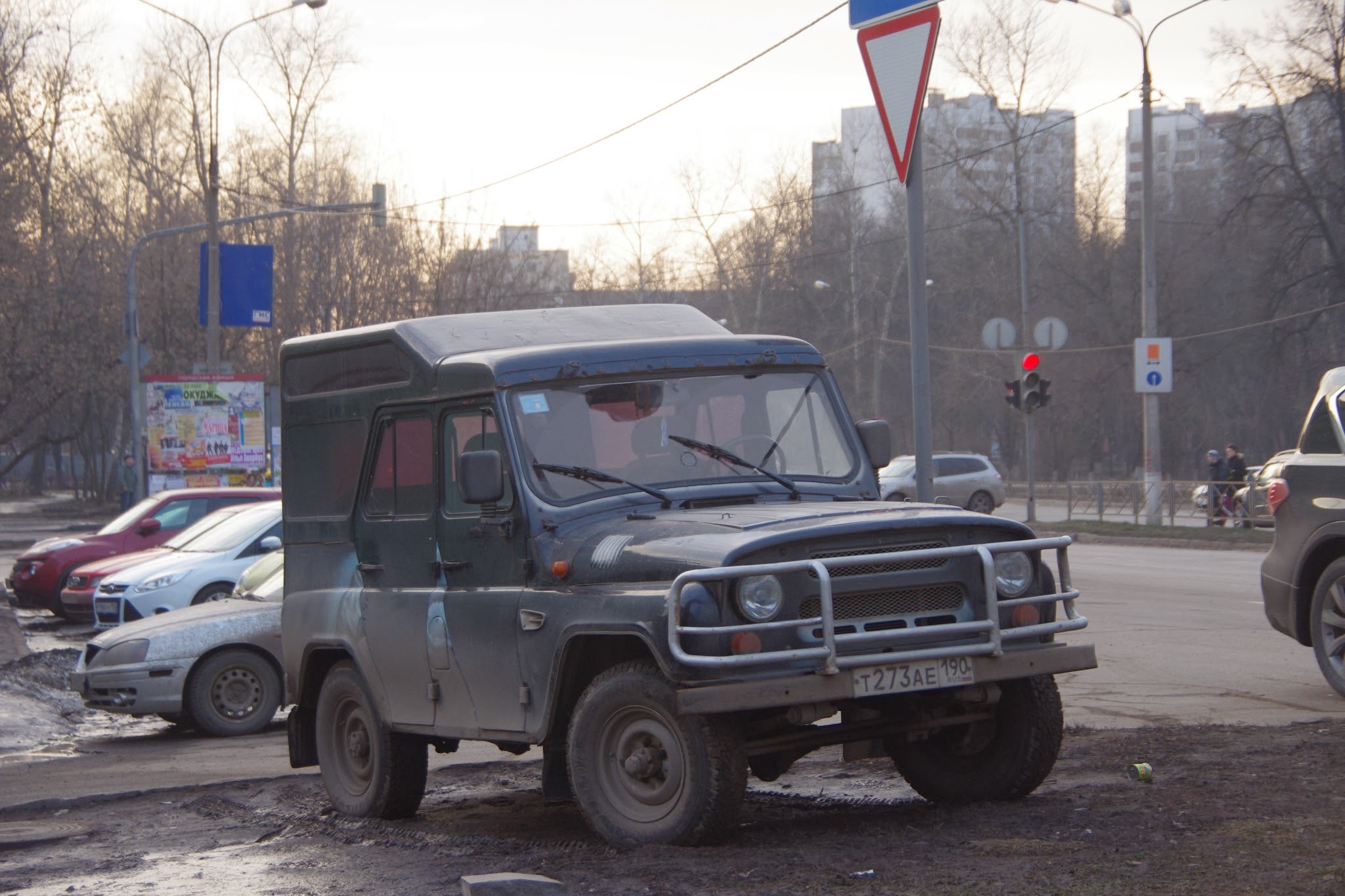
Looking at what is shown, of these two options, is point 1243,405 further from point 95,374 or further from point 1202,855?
point 1202,855

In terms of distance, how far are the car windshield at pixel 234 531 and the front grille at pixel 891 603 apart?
10.6 m

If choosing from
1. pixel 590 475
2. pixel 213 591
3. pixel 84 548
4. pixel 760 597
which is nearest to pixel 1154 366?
pixel 84 548

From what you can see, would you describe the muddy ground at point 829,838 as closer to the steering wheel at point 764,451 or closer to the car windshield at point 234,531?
the steering wheel at point 764,451

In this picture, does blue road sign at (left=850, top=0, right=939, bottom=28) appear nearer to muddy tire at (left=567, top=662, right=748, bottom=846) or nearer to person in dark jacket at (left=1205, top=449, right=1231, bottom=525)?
muddy tire at (left=567, top=662, right=748, bottom=846)

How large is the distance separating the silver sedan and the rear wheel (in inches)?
1198

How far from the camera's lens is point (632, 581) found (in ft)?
18.7

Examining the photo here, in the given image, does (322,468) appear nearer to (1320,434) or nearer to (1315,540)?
(1315,540)

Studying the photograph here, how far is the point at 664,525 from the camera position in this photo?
5.93 meters

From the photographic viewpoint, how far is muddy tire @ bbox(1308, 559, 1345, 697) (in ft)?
30.1

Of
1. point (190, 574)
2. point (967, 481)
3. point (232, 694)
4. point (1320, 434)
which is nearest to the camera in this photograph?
point (1320, 434)

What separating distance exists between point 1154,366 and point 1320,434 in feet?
69.4

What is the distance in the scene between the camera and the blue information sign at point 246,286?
1077 inches

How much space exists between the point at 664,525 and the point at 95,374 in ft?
149

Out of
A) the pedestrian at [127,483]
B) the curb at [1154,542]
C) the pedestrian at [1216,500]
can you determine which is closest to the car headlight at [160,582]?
the curb at [1154,542]
